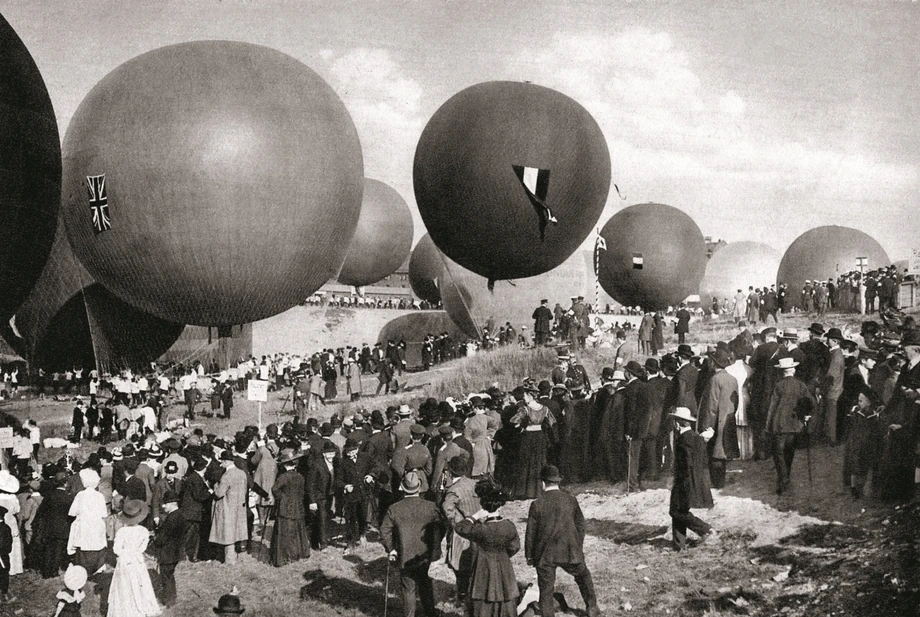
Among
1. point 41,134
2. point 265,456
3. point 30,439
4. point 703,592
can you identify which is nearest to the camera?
point 703,592

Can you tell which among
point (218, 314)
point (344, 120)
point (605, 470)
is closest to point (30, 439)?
point (218, 314)

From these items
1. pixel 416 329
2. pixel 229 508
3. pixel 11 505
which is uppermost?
pixel 416 329

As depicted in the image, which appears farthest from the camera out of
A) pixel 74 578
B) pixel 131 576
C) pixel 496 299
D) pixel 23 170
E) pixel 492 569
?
pixel 496 299

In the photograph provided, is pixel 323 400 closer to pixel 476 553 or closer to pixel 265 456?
pixel 265 456

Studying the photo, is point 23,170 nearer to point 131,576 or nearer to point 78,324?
point 131,576

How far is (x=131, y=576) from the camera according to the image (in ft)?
22.6

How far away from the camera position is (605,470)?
1025cm

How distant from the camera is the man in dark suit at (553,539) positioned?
20.2 ft

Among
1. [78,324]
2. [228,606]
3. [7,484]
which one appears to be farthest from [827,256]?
[228,606]

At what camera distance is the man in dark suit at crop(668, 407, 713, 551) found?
7.42 metres

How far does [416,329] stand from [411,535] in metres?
24.6

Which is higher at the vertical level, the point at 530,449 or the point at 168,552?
the point at 530,449

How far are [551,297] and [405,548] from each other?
16453mm

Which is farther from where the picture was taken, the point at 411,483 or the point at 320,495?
the point at 320,495
